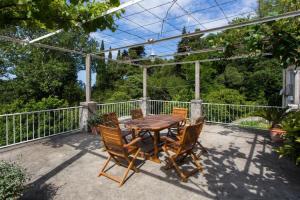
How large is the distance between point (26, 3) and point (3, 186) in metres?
1.67

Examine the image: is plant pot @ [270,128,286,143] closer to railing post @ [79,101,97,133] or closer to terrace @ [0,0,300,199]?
terrace @ [0,0,300,199]

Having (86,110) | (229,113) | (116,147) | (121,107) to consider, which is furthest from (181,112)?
(229,113)

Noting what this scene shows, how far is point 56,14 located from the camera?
1.90m

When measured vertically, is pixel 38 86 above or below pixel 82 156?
above

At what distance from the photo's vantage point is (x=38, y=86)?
41.5 ft

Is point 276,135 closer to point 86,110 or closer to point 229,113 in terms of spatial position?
point 229,113

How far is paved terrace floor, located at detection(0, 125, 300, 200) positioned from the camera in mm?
2643

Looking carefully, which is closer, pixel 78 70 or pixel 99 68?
pixel 78 70

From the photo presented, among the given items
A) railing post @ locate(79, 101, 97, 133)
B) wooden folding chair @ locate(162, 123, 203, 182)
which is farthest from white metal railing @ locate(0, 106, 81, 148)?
wooden folding chair @ locate(162, 123, 203, 182)

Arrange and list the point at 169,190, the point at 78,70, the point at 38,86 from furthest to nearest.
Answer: the point at 78,70 → the point at 38,86 → the point at 169,190

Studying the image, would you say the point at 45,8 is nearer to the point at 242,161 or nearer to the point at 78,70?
the point at 242,161

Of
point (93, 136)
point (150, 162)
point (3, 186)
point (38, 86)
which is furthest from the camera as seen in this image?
point (38, 86)

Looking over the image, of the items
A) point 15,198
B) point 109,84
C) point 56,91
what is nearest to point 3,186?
point 15,198

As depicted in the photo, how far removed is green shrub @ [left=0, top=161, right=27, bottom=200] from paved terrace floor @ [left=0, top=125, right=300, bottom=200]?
25.5 inches
